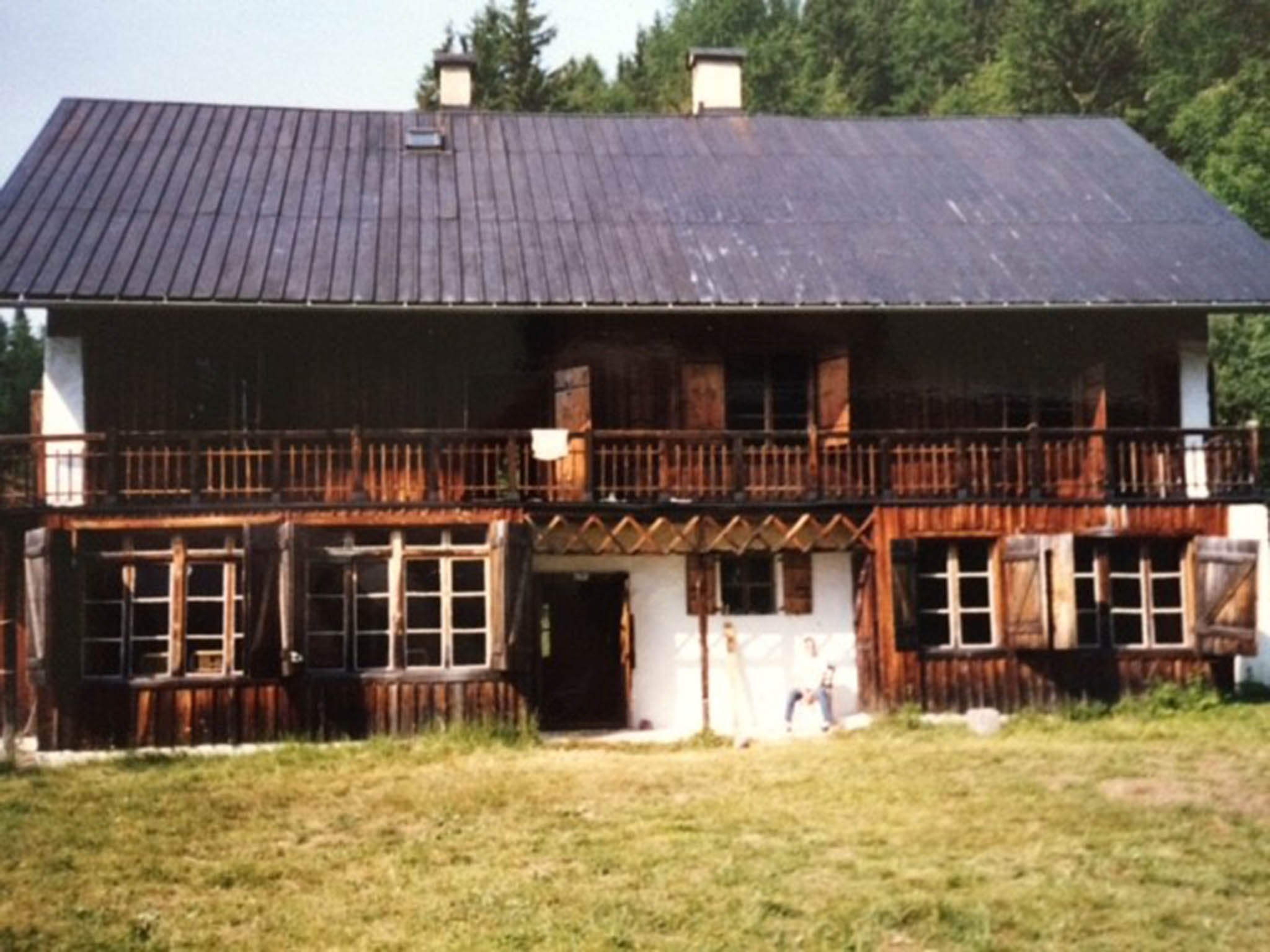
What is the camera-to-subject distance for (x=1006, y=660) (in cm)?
1809

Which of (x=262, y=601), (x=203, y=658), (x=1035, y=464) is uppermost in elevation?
(x=1035, y=464)

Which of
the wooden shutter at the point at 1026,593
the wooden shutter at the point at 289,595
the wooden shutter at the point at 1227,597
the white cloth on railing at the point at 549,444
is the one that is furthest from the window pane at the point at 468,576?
the wooden shutter at the point at 1227,597

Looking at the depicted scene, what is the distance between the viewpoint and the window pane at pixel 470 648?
57.2 ft

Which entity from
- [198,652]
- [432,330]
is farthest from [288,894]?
[432,330]

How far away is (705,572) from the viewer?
1797 centimetres

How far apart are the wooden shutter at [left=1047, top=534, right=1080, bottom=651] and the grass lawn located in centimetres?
205

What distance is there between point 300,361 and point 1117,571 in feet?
38.5

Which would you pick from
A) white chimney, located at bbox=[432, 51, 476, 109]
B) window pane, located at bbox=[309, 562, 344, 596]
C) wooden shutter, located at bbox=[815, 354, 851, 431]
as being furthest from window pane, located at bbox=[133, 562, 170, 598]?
white chimney, located at bbox=[432, 51, 476, 109]

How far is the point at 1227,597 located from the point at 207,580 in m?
13.4

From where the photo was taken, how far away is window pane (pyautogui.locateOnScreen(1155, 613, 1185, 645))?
18469mm

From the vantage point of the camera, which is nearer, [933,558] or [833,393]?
[933,558]

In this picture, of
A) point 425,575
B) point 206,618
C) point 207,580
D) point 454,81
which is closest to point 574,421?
point 425,575

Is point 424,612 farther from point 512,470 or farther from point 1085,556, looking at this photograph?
point 1085,556

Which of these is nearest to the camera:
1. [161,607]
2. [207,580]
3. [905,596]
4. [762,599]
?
[161,607]
